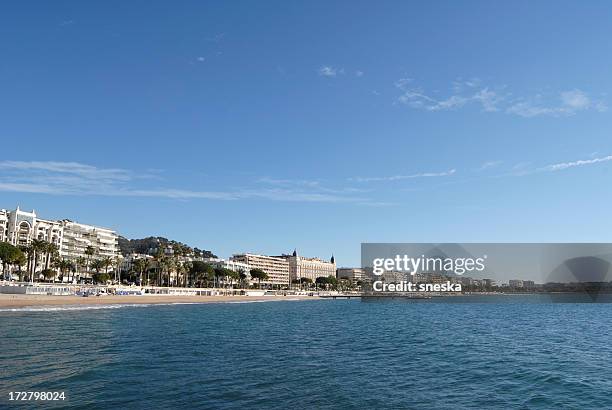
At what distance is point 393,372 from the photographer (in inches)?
1308

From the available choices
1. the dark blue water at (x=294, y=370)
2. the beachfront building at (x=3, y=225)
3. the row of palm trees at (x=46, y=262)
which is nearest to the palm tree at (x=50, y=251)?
the row of palm trees at (x=46, y=262)

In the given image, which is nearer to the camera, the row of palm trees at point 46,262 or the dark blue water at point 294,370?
the dark blue water at point 294,370

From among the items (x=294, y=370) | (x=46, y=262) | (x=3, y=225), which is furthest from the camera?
(x=3, y=225)

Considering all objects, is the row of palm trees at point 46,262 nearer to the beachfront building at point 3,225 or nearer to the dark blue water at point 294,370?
the beachfront building at point 3,225

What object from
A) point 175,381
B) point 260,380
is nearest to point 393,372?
point 260,380

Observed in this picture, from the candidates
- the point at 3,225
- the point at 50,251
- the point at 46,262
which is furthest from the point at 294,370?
the point at 3,225

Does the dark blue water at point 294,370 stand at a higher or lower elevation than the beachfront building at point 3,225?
lower

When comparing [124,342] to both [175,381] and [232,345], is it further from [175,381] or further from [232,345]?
[175,381]

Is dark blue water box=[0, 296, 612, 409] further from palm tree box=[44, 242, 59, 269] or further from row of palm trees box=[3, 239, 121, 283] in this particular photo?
palm tree box=[44, 242, 59, 269]

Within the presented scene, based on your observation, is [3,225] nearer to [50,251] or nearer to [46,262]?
[46,262]

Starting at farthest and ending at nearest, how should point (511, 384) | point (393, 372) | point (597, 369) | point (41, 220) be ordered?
point (41, 220), point (597, 369), point (393, 372), point (511, 384)

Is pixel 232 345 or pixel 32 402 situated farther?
pixel 232 345

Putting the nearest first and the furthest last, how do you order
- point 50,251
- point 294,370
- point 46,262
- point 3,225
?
point 294,370 < point 50,251 < point 46,262 < point 3,225

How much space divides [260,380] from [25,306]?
242 feet
